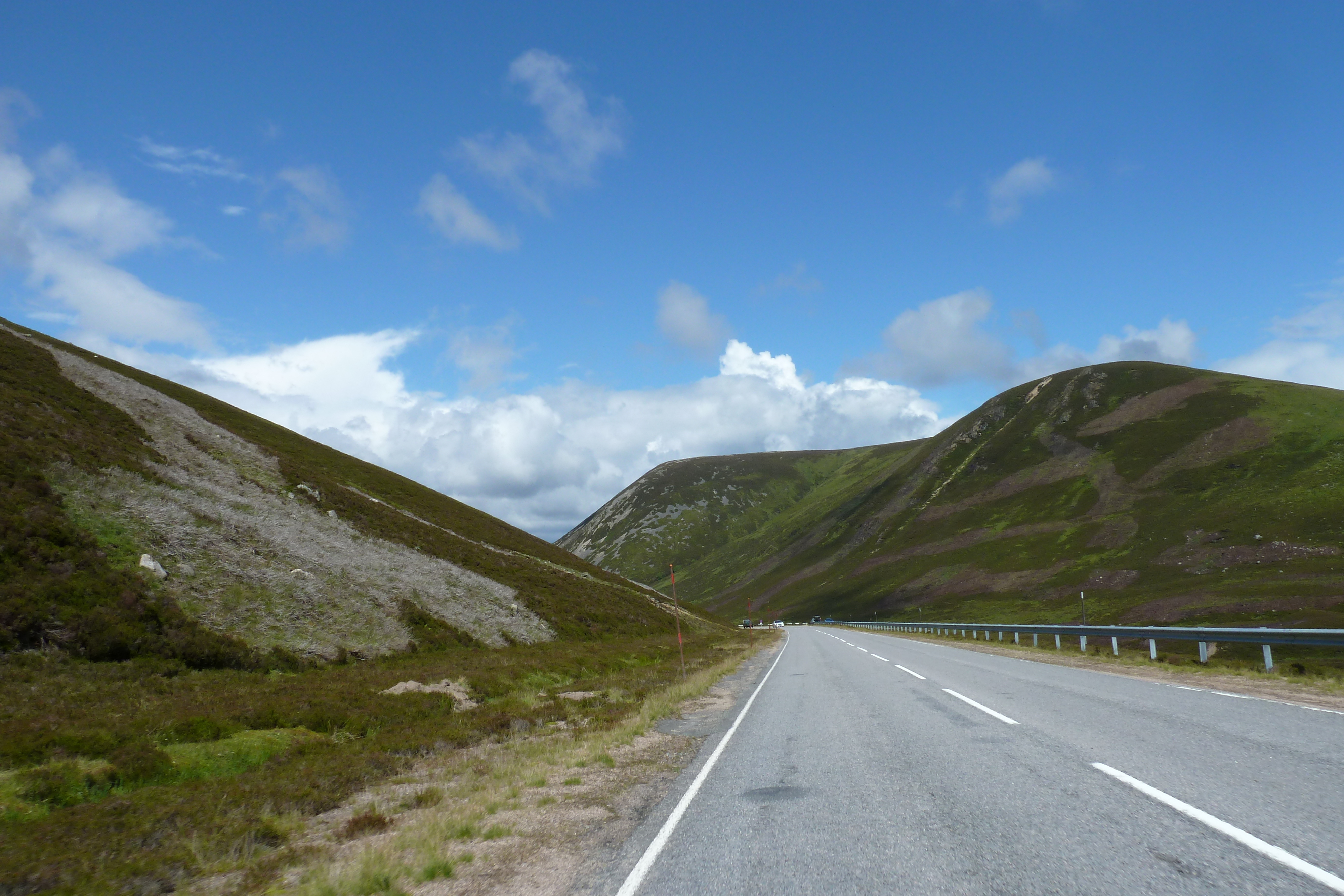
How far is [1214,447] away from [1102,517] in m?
22.5

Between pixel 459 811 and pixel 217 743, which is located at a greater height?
pixel 459 811

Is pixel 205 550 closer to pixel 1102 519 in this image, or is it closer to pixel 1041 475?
pixel 1102 519

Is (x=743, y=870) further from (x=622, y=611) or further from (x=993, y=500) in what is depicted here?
(x=993, y=500)

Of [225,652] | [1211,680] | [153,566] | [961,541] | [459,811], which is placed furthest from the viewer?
[961,541]

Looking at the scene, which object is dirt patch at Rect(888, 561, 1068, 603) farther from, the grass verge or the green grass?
the grass verge

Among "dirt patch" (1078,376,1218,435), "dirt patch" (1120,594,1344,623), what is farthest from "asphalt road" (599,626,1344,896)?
"dirt patch" (1078,376,1218,435)

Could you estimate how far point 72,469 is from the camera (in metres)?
24.1

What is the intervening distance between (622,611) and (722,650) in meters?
8.10

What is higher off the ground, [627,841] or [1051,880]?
[1051,880]

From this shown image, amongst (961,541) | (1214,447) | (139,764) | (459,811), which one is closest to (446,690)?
(139,764)

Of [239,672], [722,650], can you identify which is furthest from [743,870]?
[722,650]

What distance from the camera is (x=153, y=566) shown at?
2109 cm

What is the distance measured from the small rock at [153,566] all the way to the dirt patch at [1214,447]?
4512 inches

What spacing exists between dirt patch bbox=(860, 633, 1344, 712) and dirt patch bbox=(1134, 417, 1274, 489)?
3538 inches
